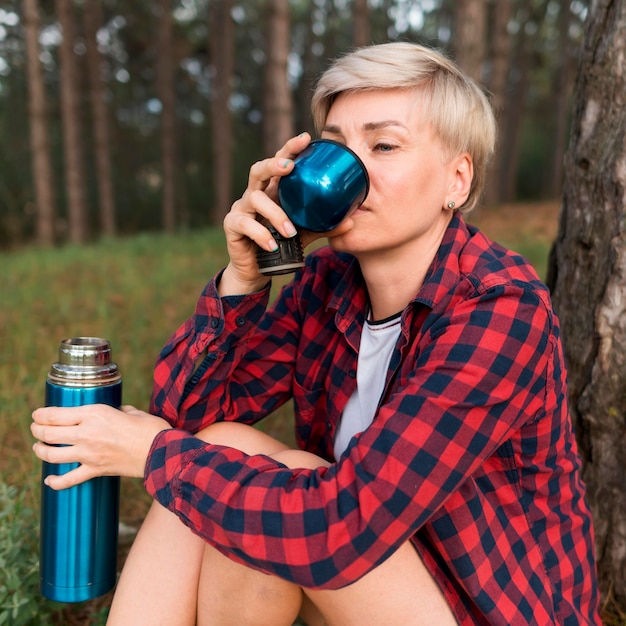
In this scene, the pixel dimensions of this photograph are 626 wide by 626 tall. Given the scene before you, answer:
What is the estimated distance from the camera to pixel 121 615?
1.48 metres

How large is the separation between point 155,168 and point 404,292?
60.4ft

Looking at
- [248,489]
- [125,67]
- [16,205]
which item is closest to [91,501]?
[248,489]

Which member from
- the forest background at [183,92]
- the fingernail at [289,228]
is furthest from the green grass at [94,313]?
the forest background at [183,92]

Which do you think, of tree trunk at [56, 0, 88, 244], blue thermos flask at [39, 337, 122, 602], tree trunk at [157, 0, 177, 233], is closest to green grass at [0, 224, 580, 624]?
blue thermos flask at [39, 337, 122, 602]

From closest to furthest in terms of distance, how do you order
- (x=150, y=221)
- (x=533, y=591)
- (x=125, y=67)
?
(x=533, y=591), (x=125, y=67), (x=150, y=221)

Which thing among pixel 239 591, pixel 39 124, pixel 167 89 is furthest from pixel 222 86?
pixel 239 591

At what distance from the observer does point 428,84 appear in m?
1.45

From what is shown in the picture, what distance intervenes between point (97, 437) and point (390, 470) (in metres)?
0.61

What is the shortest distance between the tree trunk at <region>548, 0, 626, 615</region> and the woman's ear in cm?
52

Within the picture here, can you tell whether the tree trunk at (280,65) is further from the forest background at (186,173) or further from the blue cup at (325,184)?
the blue cup at (325,184)

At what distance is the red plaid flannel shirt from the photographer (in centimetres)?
117

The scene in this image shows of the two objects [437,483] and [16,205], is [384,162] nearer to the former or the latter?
[437,483]

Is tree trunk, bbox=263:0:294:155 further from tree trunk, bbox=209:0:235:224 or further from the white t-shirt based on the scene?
the white t-shirt

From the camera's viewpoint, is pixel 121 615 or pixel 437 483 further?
pixel 121 615
